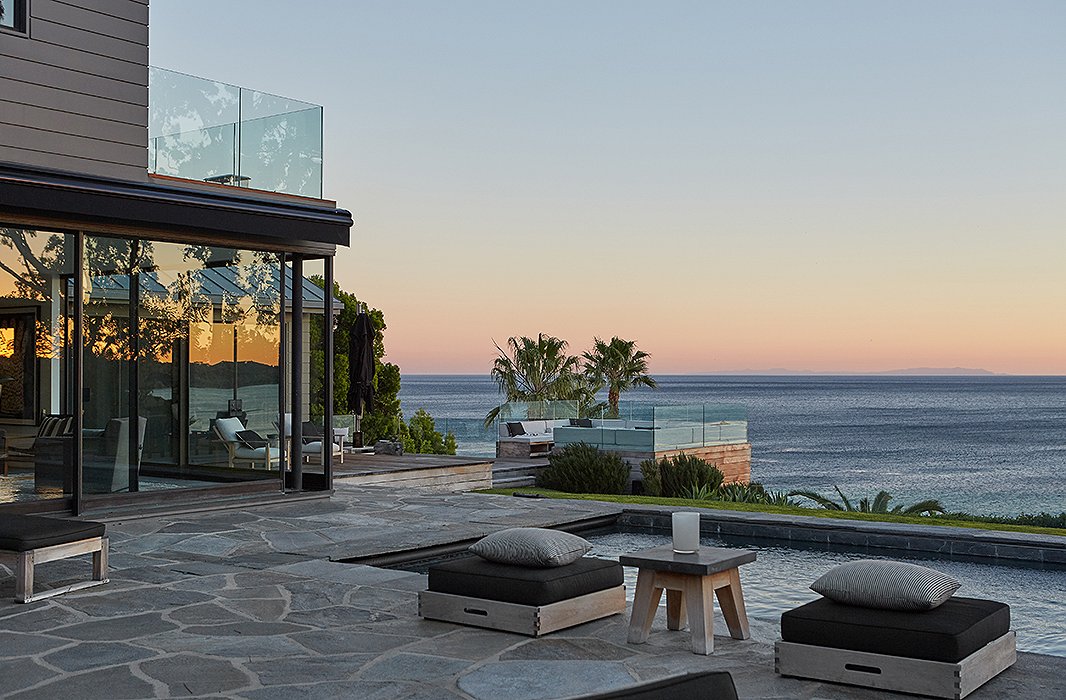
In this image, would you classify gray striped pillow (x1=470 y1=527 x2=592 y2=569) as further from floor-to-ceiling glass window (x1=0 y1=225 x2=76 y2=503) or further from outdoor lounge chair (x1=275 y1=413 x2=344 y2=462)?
outdoor lounge chair (x1=275 y1=413 x2=344 y2=462)

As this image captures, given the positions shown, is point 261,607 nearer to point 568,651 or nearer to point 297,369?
point 568,651

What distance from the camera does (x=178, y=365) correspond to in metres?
11.6

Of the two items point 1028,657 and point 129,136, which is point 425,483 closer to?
point 129,136

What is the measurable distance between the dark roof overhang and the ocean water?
496 inches

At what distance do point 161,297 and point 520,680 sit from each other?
7.45 metres

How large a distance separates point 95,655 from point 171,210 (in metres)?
6.03

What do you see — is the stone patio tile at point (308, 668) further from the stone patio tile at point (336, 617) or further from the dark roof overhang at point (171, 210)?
the dark roof overhang at point (171, 210)

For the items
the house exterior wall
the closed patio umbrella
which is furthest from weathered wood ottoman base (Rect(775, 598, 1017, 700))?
the closed patio umbrella

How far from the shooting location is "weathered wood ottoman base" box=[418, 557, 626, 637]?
621cm

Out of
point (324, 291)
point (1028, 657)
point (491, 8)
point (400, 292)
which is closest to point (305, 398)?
point (324, 291)

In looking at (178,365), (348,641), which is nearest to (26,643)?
(348,641)

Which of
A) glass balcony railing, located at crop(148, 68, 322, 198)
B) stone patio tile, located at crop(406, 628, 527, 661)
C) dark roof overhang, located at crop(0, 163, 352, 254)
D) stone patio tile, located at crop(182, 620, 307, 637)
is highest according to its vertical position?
glass balcony railing, located at crop(148, 68, 322, 198)

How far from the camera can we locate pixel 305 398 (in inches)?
545

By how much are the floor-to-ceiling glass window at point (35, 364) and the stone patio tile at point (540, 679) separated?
654cm
